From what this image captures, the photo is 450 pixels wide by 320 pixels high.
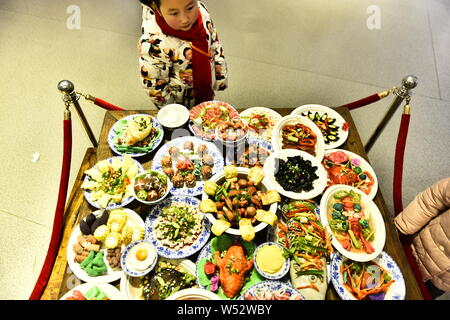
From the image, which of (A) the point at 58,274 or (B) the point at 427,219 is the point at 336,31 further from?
(A) the point at 58,274

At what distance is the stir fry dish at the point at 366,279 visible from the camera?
1848mm

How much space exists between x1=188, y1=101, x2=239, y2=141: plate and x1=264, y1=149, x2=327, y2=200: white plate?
567 millimetres

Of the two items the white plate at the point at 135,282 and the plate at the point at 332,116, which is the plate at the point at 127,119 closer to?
the white plate at the point at 135,282

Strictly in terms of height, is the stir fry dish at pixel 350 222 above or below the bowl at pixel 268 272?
above

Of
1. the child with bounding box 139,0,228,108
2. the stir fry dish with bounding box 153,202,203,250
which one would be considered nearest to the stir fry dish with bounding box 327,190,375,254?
the stir fry dish with bounding box 153,202,203,250

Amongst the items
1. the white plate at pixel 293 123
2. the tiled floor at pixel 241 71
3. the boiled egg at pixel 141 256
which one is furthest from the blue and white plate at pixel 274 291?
the tiled floor at pixel 241 71

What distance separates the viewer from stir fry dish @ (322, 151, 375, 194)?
2.33m

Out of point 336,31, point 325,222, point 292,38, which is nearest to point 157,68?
point 325,222

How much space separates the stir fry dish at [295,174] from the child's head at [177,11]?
123cm

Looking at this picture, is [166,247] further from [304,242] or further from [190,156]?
[304,242]

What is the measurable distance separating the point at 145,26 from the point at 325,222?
2015 mm

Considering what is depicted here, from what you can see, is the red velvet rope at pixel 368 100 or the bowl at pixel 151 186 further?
the red velvet rope at pixel 368 100
